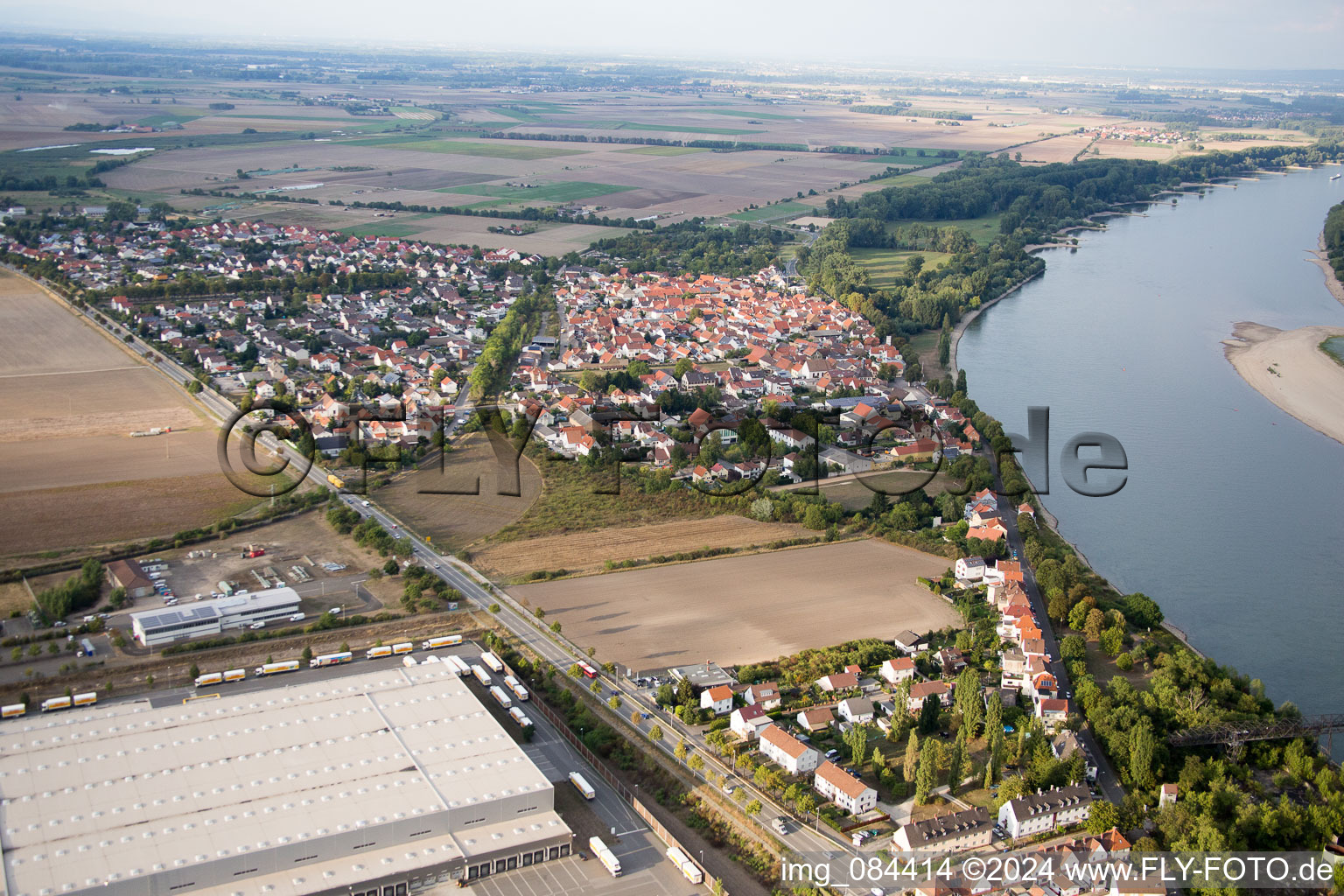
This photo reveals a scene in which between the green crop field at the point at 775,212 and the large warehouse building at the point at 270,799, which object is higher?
the green crop field at the point at 775,212

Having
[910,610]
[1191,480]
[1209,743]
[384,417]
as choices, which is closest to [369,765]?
[910,610]

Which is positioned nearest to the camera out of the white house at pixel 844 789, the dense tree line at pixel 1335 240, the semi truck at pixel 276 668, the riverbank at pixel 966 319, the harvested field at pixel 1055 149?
the white house at pixel 844 789

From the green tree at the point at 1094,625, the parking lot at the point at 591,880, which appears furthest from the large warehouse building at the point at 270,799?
the green tree at the point at 1094,625

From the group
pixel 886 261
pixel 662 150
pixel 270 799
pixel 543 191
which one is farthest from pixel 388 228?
pixel 270 799

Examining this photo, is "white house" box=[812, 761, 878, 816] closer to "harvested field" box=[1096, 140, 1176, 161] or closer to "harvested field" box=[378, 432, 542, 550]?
"harvested field" box=[378, 432, 542, 550]

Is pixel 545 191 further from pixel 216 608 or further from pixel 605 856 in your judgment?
pixel 605 856

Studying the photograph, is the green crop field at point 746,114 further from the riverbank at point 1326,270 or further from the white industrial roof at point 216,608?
the white industrial roof at point 216,608

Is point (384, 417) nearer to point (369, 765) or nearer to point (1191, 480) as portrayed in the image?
point (369, 765)
